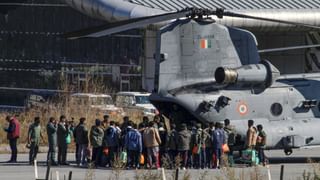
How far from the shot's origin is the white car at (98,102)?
44219mm

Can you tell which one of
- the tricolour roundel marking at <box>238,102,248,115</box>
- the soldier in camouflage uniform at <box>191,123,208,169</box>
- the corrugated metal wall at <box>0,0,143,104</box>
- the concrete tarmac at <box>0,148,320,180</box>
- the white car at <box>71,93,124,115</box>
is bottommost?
the concrete tarmac at <box>0,148,320,180</box>

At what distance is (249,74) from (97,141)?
15.7 ft

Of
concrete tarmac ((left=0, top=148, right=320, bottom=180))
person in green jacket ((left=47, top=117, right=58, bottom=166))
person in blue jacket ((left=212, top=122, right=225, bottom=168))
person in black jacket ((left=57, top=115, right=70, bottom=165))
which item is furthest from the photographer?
person in black jacket ((left=57, top=115, right=70, bottom=165))

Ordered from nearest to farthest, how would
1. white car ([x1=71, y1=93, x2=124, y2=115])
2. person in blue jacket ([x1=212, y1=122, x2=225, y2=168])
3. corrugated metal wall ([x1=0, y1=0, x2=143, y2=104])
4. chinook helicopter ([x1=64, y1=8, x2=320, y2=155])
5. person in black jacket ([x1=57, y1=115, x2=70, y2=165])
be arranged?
1. person in blue jacket ([x1=212, y1=122, x2=225, y2=168])
2. chinook helicopter ([x1=64, y1=8, x2=320, y2=155])
3. person in black jacket ([x1=57, y1=115, x2=70, y2=165])
4. white car ([x1=71, y1=93, x2=124, y2=115])
5. corrugated metal wall ([x1=0, y1=0, x2=143, y2=104])

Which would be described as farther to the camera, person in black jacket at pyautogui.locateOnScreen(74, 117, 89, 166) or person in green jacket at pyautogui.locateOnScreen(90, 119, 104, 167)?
person in black jacket at pyautogui.locateOnScreen(74, 117, 89, 166)

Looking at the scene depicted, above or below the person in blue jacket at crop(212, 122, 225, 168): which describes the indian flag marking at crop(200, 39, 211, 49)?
above

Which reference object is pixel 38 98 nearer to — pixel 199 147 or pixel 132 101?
pixel 132 101

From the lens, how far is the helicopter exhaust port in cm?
2892

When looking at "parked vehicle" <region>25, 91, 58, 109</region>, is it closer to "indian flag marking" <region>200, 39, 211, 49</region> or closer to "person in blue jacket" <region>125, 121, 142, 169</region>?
"indian flag marking" <region>200, 39, 211, 49</region>

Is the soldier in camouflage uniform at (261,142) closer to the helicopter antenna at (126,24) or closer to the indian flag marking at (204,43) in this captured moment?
the indian flag marking at (204,43)

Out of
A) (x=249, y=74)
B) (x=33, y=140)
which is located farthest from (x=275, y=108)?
(x=33, y=140)

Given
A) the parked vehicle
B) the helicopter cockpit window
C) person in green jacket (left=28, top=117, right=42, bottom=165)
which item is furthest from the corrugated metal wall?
the helicopter cockpit window

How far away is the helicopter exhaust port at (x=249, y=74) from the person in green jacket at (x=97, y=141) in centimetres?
373

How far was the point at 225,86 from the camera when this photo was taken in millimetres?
29703
